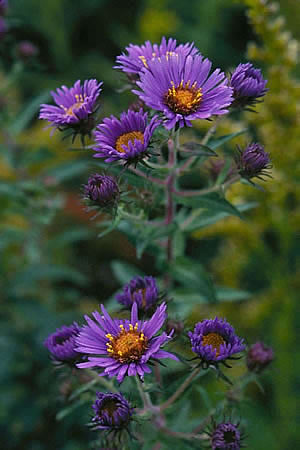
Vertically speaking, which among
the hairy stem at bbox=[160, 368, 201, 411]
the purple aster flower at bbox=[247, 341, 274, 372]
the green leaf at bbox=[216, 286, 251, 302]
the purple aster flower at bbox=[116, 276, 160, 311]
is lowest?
the hairy stem at bbox=[160, 368, 201, 411]

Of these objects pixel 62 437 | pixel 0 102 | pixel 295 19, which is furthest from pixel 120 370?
pixel 295 19

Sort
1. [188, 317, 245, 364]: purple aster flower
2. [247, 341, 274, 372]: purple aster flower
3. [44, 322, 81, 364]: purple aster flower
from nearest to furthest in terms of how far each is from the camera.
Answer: [188, 317, 245, 364]: purple aster flower, [44, 322, 81, 364]: purple aster flower, [247, 341, 274, 372]: purple aster flower

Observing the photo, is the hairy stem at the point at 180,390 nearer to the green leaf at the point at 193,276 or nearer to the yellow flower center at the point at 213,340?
the yellow flower center at the point at 213,340

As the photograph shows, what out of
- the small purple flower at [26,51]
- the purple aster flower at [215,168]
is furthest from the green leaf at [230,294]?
the small purple flower at [26,51]

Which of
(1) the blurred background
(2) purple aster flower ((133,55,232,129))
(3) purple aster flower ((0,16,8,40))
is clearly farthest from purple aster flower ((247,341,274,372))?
(3) purple aster flower ((0,16,8,40))

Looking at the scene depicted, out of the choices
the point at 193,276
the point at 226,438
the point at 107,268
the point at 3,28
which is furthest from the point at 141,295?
the point at 107,268

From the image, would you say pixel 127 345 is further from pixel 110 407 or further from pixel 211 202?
pixel 211 202

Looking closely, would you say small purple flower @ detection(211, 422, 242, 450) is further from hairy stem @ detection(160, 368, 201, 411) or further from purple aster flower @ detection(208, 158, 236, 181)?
purple aster flower @ detection(208, 158, 236, 181)
